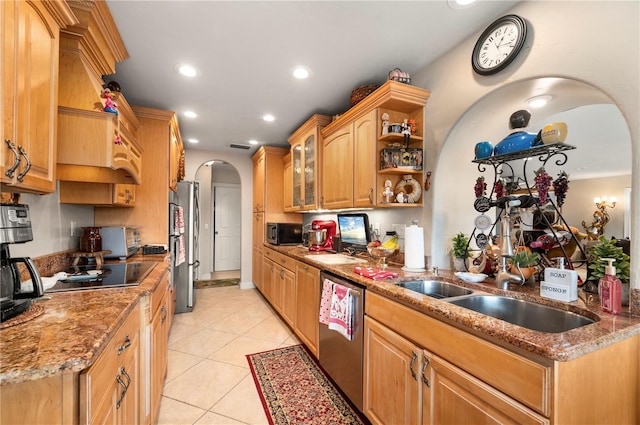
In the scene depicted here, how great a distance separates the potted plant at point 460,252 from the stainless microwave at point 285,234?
242 cm

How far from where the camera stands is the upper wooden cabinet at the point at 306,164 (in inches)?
126

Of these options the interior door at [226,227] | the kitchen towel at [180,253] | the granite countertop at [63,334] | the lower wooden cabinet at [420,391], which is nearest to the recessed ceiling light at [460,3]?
the lower wooden cabinet at [420,391]

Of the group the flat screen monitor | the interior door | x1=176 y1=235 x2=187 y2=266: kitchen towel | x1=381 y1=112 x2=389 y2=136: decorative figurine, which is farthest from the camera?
→ the interior door

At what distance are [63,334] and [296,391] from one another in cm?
170

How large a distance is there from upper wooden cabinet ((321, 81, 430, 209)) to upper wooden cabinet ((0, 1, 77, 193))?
1.89m

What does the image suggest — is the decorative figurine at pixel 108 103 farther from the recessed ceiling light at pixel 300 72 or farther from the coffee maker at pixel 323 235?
the coffee maker at pixel 323 235

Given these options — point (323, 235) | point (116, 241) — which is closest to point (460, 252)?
point (323, 235)

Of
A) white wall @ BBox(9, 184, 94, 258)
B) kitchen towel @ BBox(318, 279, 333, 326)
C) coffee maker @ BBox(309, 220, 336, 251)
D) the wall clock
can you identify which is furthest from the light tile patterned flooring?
the wall clock

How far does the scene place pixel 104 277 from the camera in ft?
5.58

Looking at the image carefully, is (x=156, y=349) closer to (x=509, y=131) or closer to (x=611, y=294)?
(x=611, y=294)

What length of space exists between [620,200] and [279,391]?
12.5 ft

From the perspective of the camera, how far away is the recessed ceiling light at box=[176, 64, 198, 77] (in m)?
2.24

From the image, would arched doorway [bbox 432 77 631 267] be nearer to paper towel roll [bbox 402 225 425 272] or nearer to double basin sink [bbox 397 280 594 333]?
paper towel roll [bbox 402 225 425 272]

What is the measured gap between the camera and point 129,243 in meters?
2.60
